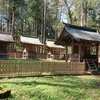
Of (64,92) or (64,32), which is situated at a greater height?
(64,32)

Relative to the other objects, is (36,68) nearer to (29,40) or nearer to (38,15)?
(29,40)

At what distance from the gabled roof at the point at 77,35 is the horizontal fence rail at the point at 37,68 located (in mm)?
2682

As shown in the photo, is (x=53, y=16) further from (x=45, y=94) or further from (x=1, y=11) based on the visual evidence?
(x=45, y=94)

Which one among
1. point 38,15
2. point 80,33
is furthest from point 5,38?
point 38,15

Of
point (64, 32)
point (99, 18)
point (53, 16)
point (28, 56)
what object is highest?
point (53, 16)

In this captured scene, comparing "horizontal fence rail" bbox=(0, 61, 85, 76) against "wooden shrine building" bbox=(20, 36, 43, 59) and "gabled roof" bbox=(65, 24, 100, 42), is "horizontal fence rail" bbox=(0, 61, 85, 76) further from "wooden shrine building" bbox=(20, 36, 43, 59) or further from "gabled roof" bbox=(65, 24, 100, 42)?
"wooden shrine building" bbox=(20, 36, 43, 59)

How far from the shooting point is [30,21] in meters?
49.2

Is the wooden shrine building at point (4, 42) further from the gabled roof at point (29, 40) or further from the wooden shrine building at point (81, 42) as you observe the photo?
the wooden shrine building at point (81, 42)

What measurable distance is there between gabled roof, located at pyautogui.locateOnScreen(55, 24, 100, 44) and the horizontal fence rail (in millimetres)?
2682

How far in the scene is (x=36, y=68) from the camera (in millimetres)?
13172

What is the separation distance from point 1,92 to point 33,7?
138 feet

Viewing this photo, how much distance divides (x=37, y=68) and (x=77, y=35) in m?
6.10

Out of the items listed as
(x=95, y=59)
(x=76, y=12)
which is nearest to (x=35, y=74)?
(x=95, y=59)

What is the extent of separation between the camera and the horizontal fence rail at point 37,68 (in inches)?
468
